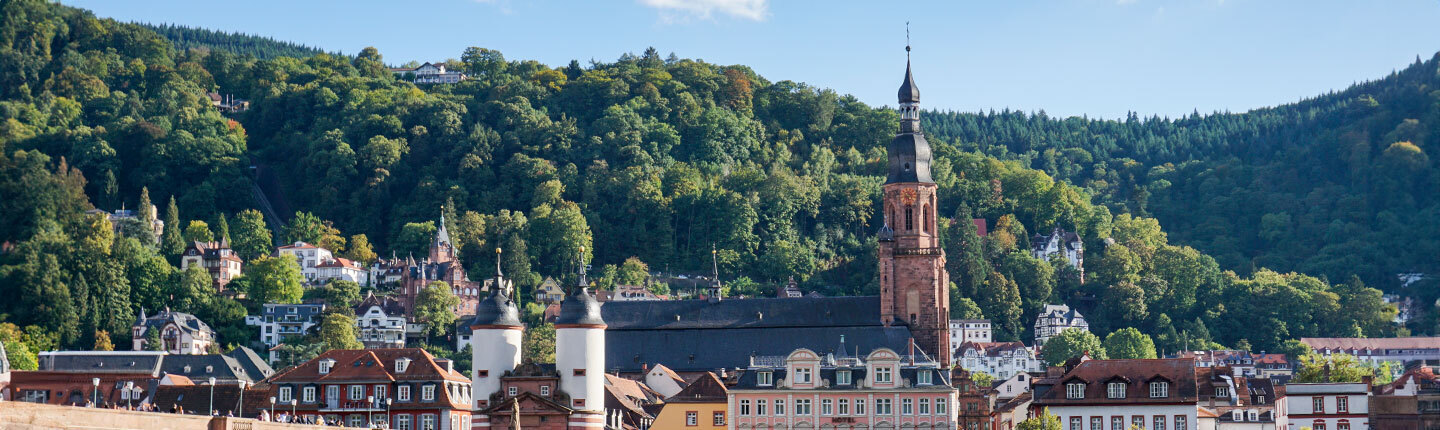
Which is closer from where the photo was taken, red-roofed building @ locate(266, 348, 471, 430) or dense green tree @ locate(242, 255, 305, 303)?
red-roofed building @ locate(266, 348, 471, 430)

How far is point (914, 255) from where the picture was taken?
12575 cm

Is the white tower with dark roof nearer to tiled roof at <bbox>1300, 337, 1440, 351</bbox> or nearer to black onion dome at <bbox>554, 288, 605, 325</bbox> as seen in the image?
black onion dome at <bbox>554, 288, 605, 325</bbox>

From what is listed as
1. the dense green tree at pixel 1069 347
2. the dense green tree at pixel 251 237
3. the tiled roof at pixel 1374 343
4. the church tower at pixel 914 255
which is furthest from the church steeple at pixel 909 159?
the dense green tree at pixel 251 237

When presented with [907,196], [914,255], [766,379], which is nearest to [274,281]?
[907,196]

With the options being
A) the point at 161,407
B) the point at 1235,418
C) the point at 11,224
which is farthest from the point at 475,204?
the point at 1235,418

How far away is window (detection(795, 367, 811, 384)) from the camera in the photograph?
97.8 m

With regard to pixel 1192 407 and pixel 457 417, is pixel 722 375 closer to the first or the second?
pixel 457 417

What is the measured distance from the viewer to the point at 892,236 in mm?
127375

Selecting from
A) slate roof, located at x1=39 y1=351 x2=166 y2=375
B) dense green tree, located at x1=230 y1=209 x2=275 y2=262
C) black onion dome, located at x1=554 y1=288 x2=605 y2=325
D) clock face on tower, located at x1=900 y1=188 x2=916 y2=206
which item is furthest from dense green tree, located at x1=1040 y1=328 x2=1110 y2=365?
black onion dome, located at x1=554 y1=288 x2=605 y2=325

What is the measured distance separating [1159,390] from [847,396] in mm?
12838

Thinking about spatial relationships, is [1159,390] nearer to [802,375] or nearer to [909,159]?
[802,375]

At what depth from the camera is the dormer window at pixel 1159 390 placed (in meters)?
95.4

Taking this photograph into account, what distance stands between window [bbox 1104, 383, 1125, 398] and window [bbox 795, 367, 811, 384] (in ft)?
40.6

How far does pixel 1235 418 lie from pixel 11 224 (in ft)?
362
